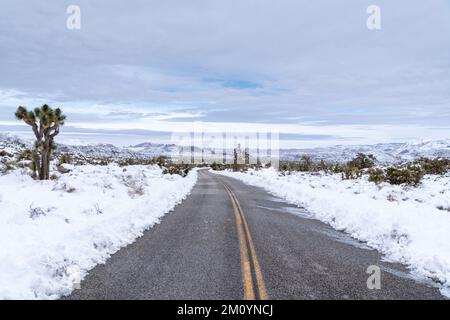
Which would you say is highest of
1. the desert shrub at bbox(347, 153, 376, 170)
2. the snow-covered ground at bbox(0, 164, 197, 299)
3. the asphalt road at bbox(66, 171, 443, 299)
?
the desert shrub at bbox(347, 153, 376, 170)

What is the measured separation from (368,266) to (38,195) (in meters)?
13.9

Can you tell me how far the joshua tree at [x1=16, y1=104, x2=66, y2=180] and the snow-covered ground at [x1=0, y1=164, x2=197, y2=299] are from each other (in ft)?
19.4

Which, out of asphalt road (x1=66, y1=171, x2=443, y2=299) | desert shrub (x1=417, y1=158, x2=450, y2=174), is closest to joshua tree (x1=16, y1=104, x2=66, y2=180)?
asphalt road (x1=66, y1=171, x2=443, y2=299)

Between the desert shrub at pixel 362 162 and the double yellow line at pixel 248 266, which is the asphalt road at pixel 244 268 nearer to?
the double yellow line at pixel 248 266

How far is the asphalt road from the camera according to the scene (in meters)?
6.55

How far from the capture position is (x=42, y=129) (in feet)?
81.2

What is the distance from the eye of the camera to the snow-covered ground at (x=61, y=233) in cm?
667

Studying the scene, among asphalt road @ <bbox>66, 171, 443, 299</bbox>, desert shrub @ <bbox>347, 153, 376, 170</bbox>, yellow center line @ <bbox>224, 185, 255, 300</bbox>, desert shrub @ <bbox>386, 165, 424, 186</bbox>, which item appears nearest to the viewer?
yellow center line @ <bbox>224, 185, 255, 300</bbox>

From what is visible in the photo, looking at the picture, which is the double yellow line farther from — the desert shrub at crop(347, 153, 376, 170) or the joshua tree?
the desert shrub at crop(347, 153, 376, 170)

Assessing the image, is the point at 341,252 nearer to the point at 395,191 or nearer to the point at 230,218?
the point at 230,218

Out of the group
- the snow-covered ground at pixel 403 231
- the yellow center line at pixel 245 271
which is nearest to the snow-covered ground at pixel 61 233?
the yellow center line at pixel 245 271

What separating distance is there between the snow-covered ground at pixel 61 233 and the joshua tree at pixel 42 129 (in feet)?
19.4

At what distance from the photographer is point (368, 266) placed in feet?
28.1
